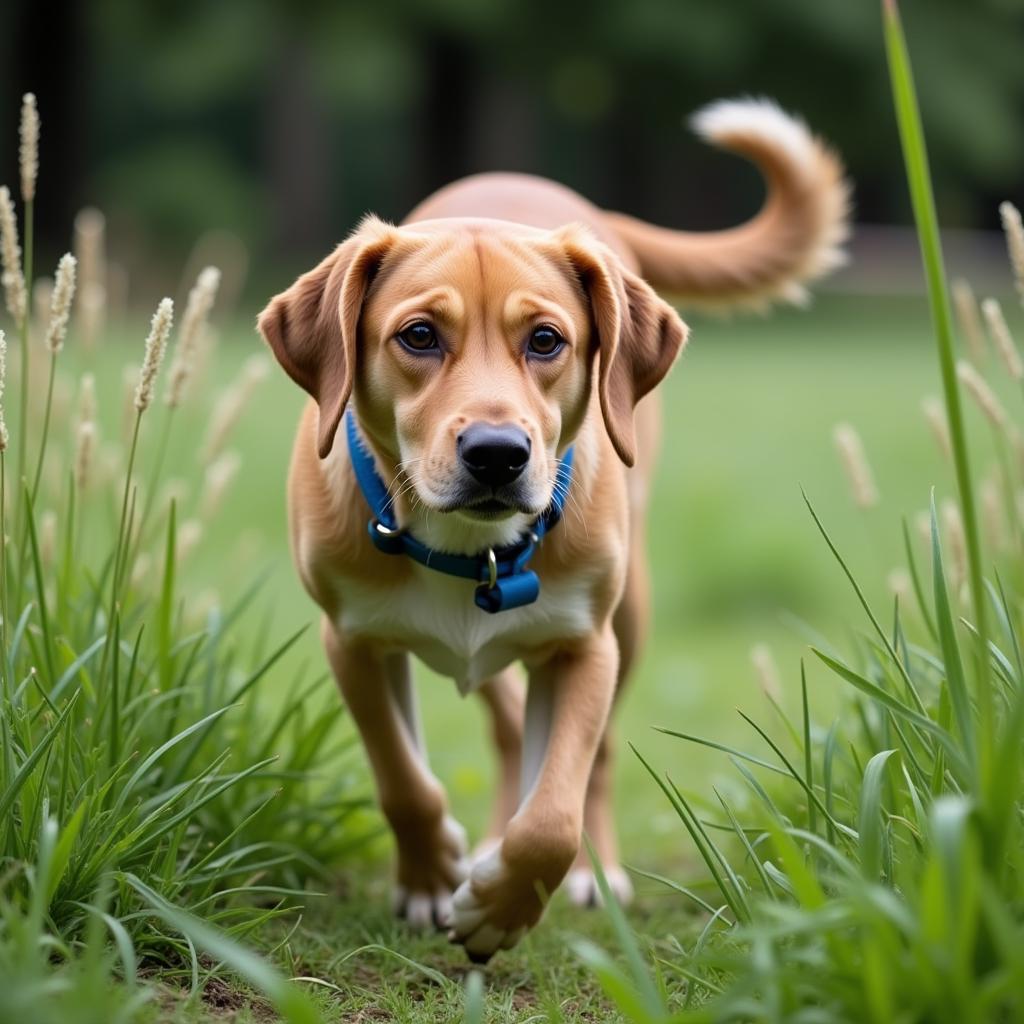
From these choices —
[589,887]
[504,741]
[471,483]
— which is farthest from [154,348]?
[589,887]

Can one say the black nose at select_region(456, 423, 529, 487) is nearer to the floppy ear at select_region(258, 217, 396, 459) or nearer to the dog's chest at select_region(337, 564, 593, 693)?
the floppy ear at select_region(258, 217, 396, 459)

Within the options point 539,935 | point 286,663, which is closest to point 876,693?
point 539,935

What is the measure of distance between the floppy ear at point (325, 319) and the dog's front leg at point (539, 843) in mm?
885

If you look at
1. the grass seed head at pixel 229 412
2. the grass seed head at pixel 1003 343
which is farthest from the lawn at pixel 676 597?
the grass seed head at pixel 1003 343

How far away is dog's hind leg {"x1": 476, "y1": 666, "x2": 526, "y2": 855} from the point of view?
486 centimetres

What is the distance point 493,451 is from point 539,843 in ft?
2.98

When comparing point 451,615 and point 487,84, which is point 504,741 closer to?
point 451,615

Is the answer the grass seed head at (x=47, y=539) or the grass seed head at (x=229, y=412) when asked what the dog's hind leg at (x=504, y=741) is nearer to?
the grass seed head at (x=229, y=412)

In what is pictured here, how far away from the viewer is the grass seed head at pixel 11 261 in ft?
11.2

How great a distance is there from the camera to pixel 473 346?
3551mm

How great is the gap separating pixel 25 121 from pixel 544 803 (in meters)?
1.94

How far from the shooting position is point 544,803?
3.56m

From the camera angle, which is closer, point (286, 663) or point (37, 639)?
point (37, 639)

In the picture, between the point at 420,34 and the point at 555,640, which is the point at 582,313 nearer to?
the point at 555,640
